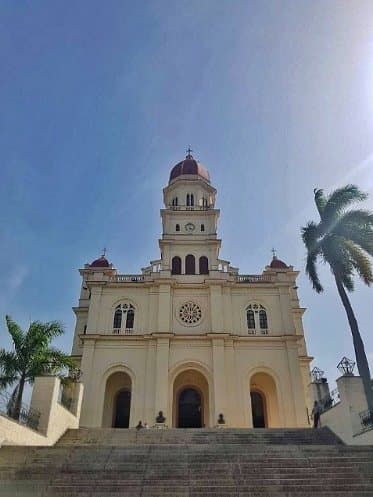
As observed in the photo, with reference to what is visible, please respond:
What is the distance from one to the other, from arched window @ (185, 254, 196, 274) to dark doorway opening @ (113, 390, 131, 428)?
9.85 metres

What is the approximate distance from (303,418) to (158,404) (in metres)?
8.78

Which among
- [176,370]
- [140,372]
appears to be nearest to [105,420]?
[140,372]

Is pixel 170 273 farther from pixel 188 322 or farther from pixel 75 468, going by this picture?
pixel 75 468

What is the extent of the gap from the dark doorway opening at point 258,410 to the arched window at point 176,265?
10461 millimetres

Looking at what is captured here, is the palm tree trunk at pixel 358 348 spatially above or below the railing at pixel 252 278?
below

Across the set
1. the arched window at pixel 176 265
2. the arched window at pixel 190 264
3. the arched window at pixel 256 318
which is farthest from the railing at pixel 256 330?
the arched window at pixel 176 265

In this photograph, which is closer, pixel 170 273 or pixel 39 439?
pixel 39 439

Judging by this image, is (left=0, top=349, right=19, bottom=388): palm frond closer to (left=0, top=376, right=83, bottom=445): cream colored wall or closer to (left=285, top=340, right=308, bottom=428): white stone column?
(left=0, top=376, right=83, bottom=445): cream colored wall

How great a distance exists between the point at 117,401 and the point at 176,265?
10.7 meters

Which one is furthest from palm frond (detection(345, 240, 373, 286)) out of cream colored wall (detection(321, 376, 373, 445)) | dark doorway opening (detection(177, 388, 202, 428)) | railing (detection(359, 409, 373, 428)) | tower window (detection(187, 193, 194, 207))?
tower window (detection(187, 193, 194, 207))

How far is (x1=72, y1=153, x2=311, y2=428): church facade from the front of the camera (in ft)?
75.7

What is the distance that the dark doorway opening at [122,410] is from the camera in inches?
973

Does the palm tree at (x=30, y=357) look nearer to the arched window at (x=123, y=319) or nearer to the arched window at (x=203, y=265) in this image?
the arched window at (x=123, y=319)

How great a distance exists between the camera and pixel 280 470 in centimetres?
894
